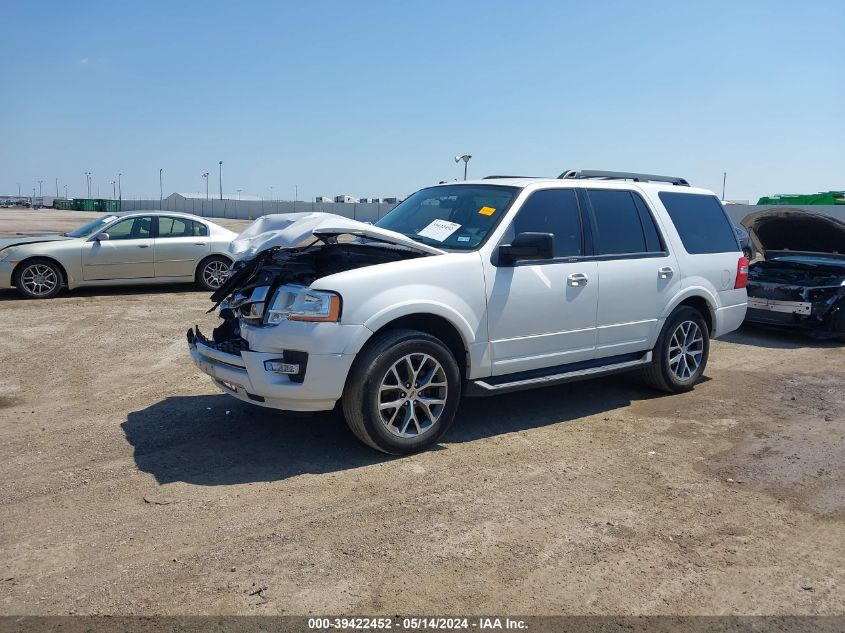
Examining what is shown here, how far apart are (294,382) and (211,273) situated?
30.4 ft

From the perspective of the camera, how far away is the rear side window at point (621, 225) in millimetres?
6223

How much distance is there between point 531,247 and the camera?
523 cm

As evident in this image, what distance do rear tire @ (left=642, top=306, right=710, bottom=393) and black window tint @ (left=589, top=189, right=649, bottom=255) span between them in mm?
833

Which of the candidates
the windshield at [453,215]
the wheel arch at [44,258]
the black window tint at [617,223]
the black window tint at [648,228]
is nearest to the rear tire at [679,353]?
the black window tint at [648,228]

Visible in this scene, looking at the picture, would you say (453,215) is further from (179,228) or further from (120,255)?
(179,228)

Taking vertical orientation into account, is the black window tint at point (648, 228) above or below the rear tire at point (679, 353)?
above

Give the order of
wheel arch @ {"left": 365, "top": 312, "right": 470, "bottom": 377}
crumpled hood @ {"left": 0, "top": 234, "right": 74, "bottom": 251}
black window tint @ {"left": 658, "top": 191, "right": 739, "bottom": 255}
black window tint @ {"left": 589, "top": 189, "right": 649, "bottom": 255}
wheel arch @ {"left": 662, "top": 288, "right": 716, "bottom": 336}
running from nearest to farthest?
wheel arch @ {"left": 365, "top": 312, "right": 470, "bottom": 377} < black window tint @ {"left": 589, "top": 189, "right": 649, "bottom": 255} < wheel arch @ {"left": 662, "top": 288, "right": 716, "bottom": 336} < black window tint @ {"left": 658, "top": 191, "right": 739, "bottom": 255} < crumpled hood @ {"left": 0, "top": 234, "right": 74, "bottom": 251}

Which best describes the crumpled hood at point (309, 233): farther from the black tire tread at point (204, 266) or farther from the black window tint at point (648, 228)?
the black tire tread at point (204, 266)

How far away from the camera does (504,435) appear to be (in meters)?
5.66

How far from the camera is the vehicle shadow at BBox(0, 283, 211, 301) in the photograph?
12430 mm

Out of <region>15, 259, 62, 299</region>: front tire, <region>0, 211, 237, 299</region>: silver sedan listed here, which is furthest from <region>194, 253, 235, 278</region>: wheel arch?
<region>15, 259, 62, 299</region>: front tire

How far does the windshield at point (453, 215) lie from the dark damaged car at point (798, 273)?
5.94m

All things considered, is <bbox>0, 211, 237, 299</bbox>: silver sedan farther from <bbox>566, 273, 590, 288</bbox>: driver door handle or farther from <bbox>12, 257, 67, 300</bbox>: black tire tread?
<bbox>566, 273, 590, 288</bbox>: driver door handle

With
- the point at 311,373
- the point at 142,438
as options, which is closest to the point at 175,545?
the point at 311,373
